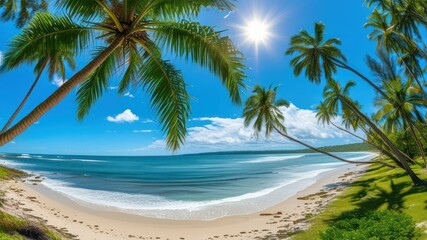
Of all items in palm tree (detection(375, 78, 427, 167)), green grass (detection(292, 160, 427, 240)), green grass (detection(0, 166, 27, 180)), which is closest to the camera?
green grass (detection(292, 160, 427, 240))

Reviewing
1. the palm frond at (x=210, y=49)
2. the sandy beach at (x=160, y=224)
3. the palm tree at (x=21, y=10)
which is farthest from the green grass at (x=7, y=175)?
the palm frond at (x=210, y=49)

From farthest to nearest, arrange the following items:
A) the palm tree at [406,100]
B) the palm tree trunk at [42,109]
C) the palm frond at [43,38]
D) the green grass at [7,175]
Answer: the green grass at [7,175] < the palm tree at [406,100] < the palm frond at [43,38] < the palm tree trunk at [42,109]

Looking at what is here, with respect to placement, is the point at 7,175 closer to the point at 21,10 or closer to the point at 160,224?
the point at 160,224

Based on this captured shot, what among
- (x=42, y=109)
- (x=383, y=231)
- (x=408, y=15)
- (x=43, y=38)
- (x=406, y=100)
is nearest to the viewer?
(x=42, y=109)

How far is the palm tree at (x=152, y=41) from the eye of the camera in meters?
5.45

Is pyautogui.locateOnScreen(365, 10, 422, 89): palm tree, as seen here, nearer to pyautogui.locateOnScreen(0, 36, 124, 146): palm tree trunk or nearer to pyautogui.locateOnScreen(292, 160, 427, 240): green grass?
pyautogui.locateOnScreen(292, 160, 427, 240): green grass

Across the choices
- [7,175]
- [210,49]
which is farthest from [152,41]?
[7,175]

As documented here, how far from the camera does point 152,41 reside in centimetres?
625

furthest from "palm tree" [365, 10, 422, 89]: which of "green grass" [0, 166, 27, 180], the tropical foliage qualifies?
"green grass" [0, 166, 27, 180]

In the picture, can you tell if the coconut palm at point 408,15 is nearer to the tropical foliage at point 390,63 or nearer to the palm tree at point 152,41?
the tropical foliage at point 390,63

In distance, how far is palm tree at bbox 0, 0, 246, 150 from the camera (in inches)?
215

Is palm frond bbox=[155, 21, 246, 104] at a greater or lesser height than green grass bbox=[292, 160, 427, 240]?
greater

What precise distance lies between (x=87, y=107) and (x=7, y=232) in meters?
3.10

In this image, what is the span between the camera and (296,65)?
2333cm
